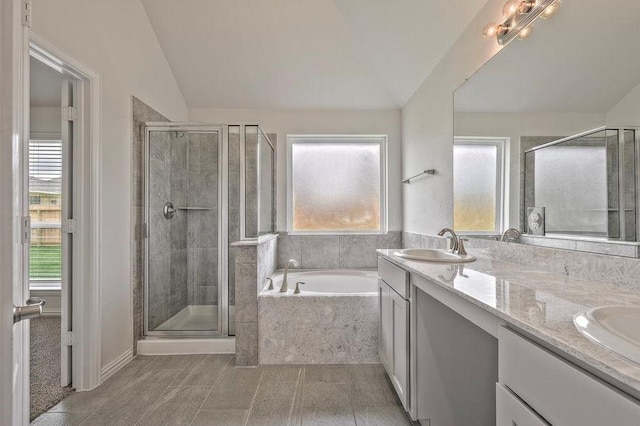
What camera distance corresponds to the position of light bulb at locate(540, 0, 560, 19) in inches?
51.7

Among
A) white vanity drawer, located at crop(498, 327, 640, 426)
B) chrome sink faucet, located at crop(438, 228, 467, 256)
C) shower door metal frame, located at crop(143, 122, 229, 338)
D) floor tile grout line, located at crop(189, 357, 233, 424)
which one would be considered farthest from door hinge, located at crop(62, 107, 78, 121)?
white vanity drawer, located at crop(498, 327, 640, 426)

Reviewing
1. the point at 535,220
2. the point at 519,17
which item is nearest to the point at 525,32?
the point at 519,17

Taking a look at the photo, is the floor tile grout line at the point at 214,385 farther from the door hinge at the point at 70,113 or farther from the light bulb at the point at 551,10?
the light bulb at the point at 551,10

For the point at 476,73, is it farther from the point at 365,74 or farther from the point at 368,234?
the point at 368,234

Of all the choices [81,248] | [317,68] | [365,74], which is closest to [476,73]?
[365,74]

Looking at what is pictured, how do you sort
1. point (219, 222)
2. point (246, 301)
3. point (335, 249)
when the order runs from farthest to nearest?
point (335, 249) → point (219, 222) → point (246, 301)

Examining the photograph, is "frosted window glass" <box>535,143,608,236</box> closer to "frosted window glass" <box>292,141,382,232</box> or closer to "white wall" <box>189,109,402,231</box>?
"white wall" <box>189,109,402,231</box>

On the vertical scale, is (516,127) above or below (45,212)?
above

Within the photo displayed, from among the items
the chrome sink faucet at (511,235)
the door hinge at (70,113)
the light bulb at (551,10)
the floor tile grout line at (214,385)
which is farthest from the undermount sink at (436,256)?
the door hinge at (70,113)

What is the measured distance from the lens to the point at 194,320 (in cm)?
268

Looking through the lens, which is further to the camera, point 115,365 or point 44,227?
point 44,227

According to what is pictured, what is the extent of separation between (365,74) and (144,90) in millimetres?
2022

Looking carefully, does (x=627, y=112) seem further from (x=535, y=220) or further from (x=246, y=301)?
(x=246, y=301)

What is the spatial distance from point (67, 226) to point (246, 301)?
1.26 metres
